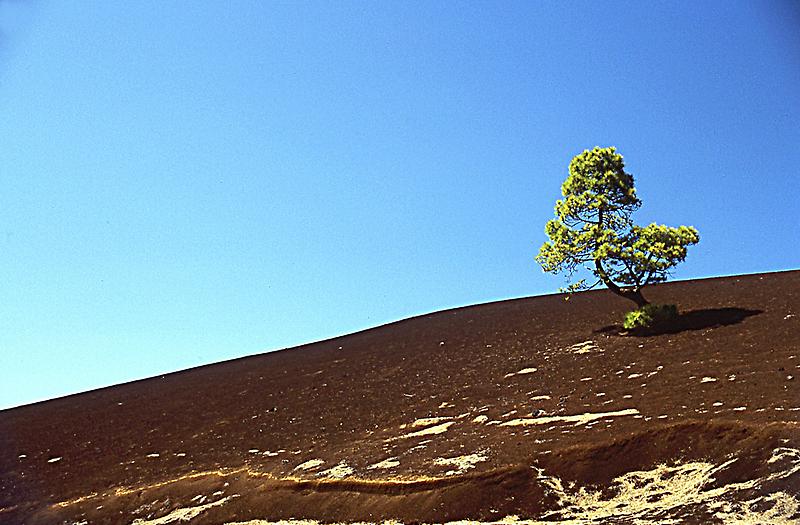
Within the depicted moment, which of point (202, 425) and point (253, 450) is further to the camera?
point (202, 425)

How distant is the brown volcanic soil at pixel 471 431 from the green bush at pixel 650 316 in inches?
23.1

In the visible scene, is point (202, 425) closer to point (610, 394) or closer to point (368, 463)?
point (368, 463)

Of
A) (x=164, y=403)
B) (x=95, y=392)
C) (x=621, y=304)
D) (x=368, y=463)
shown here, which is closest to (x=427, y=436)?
(x=368, y=463)

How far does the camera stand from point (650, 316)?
23062 millimetres

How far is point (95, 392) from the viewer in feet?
101

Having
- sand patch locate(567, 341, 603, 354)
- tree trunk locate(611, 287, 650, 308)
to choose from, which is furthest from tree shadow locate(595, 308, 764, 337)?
sand patch locate(567, 341, 603, 354)

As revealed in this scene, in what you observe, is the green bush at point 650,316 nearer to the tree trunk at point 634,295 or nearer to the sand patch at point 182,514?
the tree trunk at point 634,295

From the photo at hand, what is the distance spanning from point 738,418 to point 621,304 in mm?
15918

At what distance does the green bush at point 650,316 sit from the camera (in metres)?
22.9

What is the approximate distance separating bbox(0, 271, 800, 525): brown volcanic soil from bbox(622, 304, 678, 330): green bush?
1.92 feet

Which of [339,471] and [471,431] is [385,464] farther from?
[471,431]

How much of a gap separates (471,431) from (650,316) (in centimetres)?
1010

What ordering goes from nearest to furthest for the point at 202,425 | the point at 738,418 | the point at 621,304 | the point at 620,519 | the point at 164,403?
the point at 620,519 → the point at 738,418 → the point at 202,425 → the point at 164,403 → the point at 621,304

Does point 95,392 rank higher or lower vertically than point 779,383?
higher
